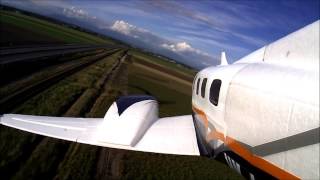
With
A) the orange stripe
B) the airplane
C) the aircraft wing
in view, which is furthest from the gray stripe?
the aircraft wing

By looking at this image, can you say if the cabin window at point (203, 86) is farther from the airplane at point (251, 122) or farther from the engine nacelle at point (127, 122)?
the engine nacelle at point (127, 122)

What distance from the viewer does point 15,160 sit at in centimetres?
1075

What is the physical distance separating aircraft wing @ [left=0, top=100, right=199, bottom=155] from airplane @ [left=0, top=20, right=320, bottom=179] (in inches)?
1.0

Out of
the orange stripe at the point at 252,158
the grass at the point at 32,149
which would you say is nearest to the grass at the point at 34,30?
the grass at the point at 32,149

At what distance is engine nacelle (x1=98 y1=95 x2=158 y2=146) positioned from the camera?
24.7ft

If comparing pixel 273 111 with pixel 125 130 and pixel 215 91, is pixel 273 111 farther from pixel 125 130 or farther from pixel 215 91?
pixel 125 130

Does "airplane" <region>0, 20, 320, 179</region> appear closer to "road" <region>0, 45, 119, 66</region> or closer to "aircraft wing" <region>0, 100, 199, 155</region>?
"aircraft wing" <region>0, 100, 199, 155</region>

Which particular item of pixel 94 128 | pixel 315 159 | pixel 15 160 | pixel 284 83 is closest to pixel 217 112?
pixel 284 83

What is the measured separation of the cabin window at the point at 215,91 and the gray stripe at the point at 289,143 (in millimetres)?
1869

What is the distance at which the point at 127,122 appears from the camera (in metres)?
7.87

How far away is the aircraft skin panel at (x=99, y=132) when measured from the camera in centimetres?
770

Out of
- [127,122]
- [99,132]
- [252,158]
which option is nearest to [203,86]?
[127,122]

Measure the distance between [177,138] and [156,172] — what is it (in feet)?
15.9

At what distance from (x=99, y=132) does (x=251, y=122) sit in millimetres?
4018
